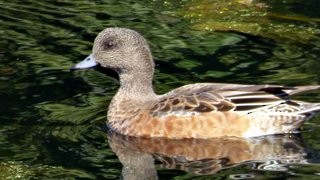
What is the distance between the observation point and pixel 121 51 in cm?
970

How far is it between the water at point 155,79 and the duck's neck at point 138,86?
0.32 metres

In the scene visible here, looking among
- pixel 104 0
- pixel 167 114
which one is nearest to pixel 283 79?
pixel 167 114

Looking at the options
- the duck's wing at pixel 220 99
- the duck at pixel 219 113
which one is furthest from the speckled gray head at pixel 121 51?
the duck's wing at pixel 220 99

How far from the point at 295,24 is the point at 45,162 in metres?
4.92

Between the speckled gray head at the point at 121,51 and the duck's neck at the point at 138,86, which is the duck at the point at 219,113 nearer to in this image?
the duck's neck at the point at 138,86

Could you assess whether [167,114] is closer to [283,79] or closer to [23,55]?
[283,79]

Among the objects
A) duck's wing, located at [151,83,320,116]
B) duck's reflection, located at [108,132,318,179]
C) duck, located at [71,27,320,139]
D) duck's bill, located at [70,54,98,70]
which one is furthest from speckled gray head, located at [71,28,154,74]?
duck's reflection, located at [108,132,318,179]

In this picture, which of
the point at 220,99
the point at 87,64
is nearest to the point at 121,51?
the point at 87,64

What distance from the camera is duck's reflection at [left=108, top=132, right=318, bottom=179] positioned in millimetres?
8273

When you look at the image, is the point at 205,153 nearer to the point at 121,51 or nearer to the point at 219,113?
the point at 219,113

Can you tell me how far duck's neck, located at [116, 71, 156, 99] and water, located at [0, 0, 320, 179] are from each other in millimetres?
318

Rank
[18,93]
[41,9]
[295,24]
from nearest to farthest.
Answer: [18,93]
[295,24]
[41,9]

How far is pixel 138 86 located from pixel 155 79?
1121mm

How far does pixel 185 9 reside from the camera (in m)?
13.2
